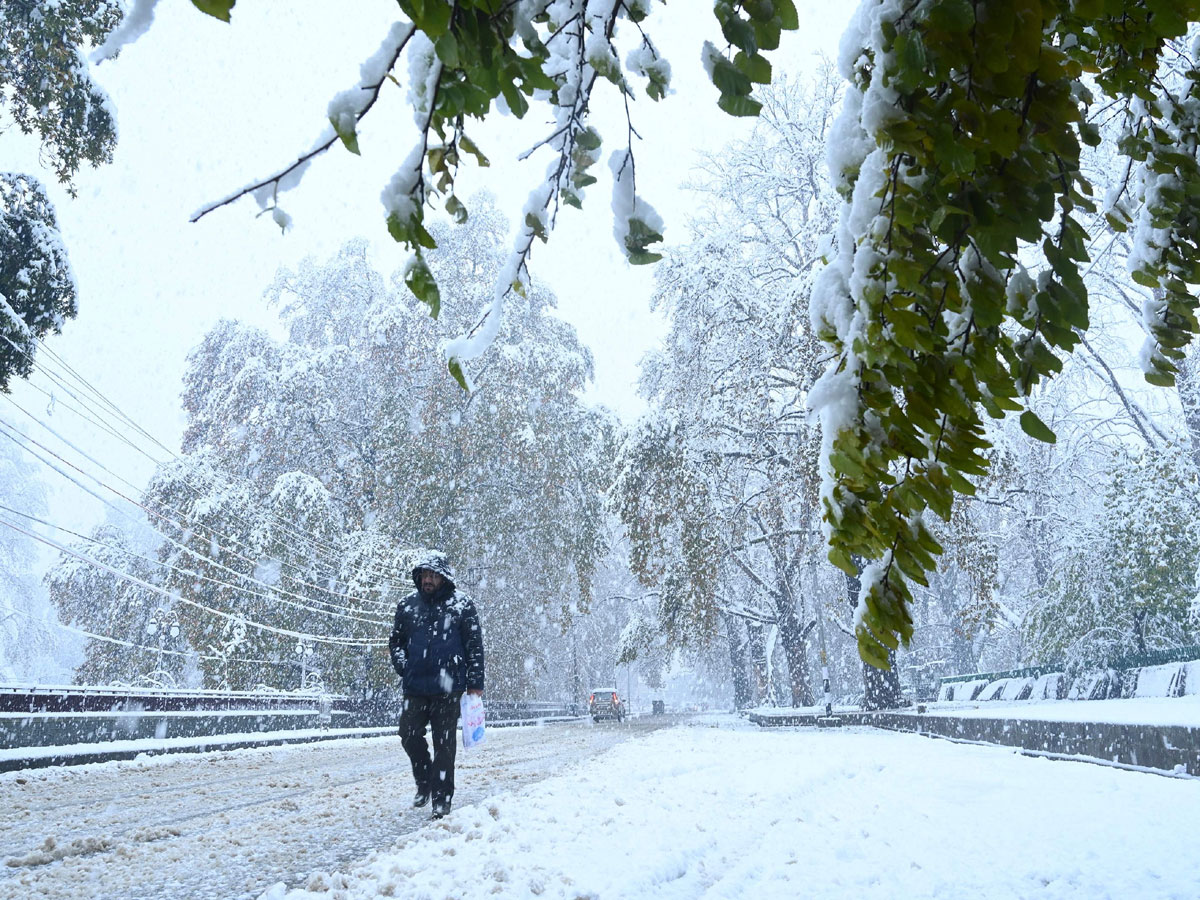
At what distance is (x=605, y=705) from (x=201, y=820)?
97.3 feet

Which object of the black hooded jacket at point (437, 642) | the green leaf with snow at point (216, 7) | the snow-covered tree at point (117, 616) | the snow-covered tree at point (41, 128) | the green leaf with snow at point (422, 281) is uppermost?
the snow-covered tree at point (41, 128)

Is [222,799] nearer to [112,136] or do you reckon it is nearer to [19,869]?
[19,869]

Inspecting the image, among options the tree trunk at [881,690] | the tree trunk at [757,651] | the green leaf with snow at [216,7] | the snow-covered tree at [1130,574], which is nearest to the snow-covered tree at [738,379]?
the tree trunk at [881,690]

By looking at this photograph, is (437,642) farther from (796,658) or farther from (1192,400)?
(796,658)

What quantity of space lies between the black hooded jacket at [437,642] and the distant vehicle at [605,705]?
28.3 meters

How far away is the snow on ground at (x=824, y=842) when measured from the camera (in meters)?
2.78

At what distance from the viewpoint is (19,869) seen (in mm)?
3441

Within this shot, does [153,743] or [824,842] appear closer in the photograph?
[824,842]

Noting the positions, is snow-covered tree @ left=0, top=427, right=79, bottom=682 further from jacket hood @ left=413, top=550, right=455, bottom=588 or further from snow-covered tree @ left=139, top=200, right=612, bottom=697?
jacket hood @ left=413, top=550, right=455, bottom=588

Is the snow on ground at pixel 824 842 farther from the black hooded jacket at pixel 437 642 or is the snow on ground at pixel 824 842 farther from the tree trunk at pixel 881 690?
the tree trunk at pixel 881 690

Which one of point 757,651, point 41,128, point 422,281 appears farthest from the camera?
point 757,651

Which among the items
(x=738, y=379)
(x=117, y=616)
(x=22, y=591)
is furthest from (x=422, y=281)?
(x=22, y=591)

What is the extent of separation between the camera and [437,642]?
5.39 meters

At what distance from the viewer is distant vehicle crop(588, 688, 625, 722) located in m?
32.8
